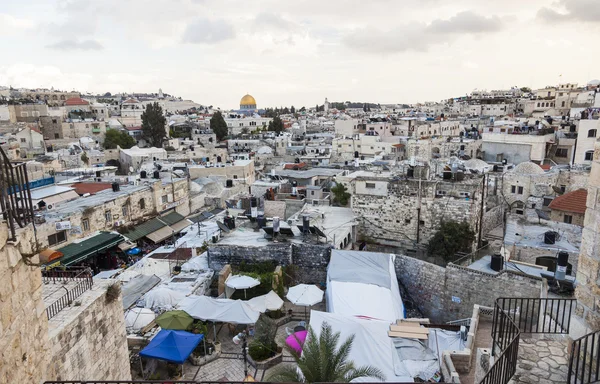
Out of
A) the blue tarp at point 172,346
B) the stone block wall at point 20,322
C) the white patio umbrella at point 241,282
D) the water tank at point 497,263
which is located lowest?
the blue tarp at point 172,346

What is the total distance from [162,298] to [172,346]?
2816 mm

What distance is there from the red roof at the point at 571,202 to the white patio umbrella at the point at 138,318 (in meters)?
20.3

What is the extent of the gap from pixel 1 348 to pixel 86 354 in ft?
12.3

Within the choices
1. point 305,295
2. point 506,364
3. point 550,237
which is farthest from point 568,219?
point 506,364

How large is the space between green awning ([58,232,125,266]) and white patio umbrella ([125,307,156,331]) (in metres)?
7.43

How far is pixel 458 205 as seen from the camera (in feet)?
65.1

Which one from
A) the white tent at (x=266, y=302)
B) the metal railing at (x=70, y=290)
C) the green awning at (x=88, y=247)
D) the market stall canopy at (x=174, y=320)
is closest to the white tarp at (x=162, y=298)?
the market stall canopy at (x=174, y=320)

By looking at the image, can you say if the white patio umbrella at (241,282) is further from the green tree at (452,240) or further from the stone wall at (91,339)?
the green tree at (452,240)

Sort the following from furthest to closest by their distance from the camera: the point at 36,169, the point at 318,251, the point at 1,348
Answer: the point at 36,169 → the point at 318,251 → the point at 1,348

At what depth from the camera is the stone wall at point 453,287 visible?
13.2 meters

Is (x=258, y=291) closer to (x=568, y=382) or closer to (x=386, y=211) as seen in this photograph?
(x=386, y=211)

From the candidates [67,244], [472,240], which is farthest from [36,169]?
[472,240]

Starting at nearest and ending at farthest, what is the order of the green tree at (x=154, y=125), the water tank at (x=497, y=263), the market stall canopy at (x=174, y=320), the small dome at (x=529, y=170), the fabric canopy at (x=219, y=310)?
the market stall canopy at (x=174, y=320)
the fabric canopy at (x=219, y=310)
the water tank at (x=497, y=263)
the small dome at (x=529, y=170)
the green tree at (x=154, y=125)

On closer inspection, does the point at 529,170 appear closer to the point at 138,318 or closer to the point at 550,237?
the point at 550,237
